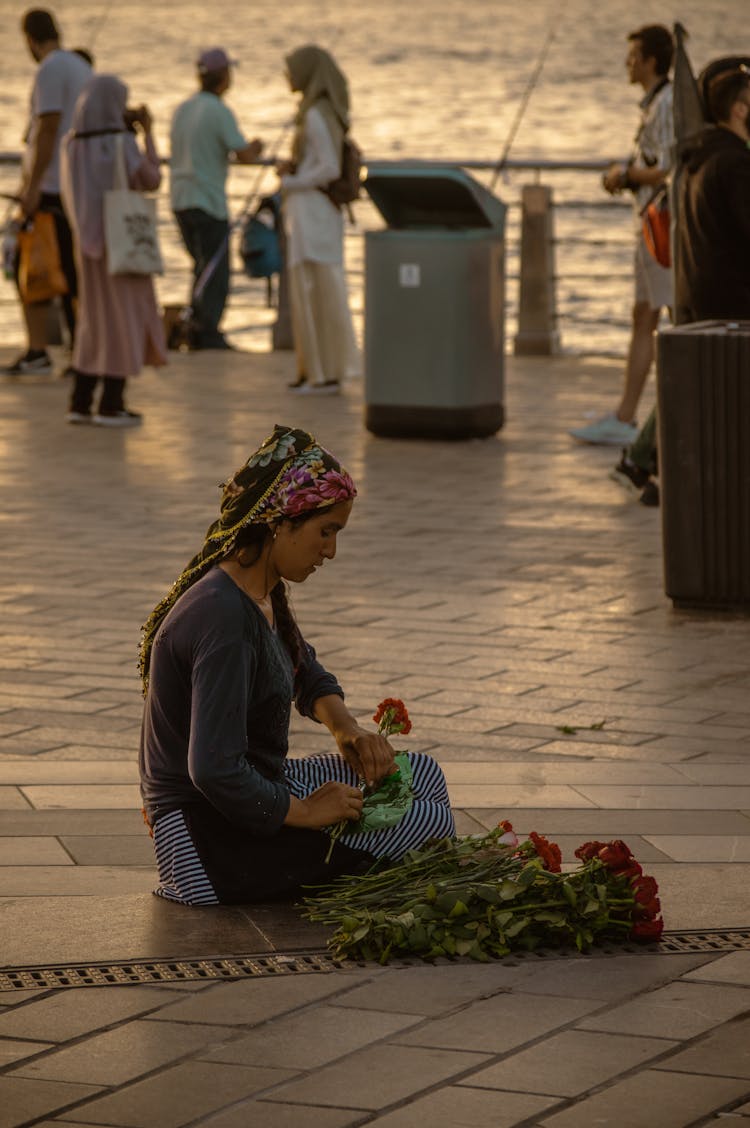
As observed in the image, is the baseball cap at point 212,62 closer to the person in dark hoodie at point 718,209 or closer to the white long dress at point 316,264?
the white long dress at point 316,264

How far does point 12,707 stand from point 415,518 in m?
3.23

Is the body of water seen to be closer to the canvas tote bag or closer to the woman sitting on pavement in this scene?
the canvas tote bag

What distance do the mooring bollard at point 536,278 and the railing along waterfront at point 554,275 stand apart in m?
0.08

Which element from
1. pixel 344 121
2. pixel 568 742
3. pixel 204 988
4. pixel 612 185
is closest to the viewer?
pixel 204 988

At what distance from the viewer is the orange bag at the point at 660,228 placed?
373 inches

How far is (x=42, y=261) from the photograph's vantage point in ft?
40.3

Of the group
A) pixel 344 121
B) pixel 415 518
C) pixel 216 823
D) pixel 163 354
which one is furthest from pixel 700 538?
pixel 344 121

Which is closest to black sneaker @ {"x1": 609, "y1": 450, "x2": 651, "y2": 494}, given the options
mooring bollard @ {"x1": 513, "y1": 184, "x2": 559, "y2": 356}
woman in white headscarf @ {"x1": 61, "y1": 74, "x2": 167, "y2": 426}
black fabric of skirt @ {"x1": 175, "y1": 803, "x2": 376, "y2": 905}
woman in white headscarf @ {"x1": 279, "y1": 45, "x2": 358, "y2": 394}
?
woman in white headscarf @ {"x1": 61, "y1": 74, "x2": 167, "y2": 426}

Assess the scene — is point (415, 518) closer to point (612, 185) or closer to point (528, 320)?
point (612, 185)

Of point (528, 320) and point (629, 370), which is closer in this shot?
point (629, 370)

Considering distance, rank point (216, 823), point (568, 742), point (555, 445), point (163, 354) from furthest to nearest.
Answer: point (163, 354)
point (555, 445)
point (568, 742)
point (216, 823)

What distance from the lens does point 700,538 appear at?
23.2 ft

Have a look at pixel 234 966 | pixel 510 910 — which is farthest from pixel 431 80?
pixel 234 966

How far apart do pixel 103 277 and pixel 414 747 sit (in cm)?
626
